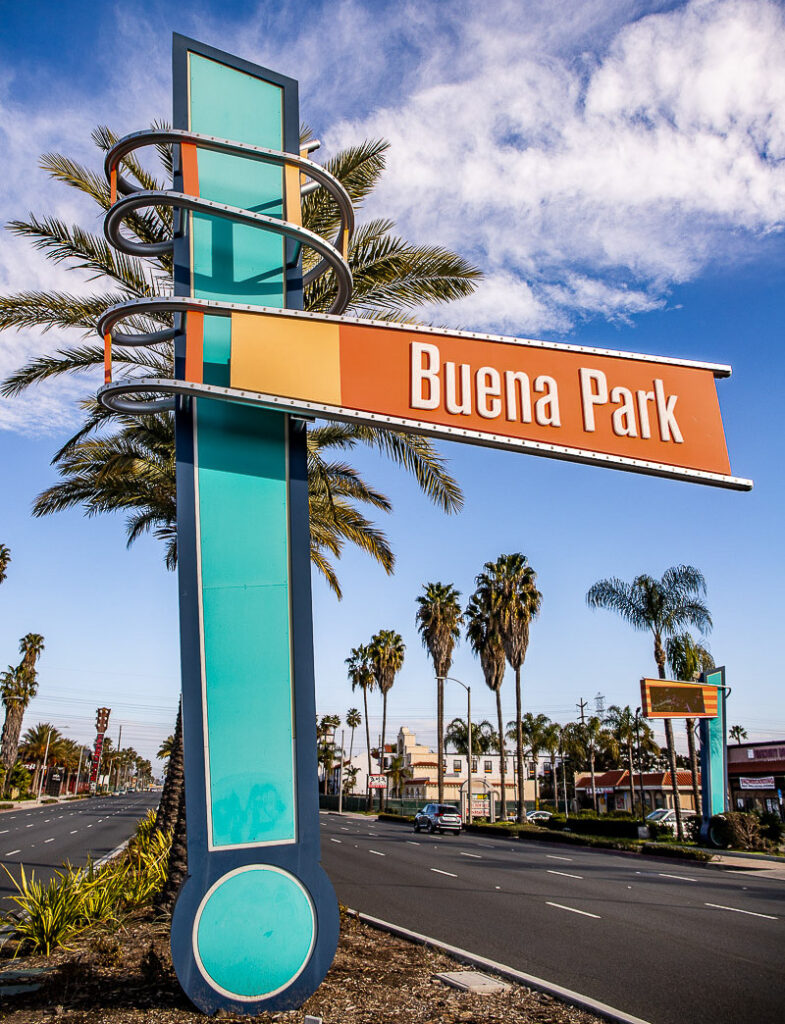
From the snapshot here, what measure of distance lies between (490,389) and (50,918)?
20.7 ft

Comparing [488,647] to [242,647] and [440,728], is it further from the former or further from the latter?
[242,647]

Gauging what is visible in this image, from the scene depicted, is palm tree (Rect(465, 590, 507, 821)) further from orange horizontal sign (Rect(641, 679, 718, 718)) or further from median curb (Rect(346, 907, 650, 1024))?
median curb (Rect(346, 907, 650, 1024))

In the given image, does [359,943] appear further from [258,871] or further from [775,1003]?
[775,1003]

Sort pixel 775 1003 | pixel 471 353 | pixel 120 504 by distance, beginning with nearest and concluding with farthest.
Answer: pixel 471 353
pixel 775 1003
pixel 120 504

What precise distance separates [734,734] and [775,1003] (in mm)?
116633

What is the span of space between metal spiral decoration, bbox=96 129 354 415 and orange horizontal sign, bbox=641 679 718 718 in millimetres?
25788

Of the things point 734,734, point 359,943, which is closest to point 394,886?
point 359,943

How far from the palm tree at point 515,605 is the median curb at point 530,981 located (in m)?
31.0

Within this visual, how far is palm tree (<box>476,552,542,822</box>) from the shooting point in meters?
39.5

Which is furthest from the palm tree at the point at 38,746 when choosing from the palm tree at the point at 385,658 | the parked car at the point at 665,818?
the parked car at the point at 665,818

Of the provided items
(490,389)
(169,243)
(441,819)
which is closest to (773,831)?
(441,819)

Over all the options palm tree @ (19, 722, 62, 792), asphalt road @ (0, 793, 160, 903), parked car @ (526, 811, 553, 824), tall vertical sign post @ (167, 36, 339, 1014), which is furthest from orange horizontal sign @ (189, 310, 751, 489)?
palm tree @ (19, 722, 62, 792)

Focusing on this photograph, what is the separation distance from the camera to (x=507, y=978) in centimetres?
640

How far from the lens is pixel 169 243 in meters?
6.33
